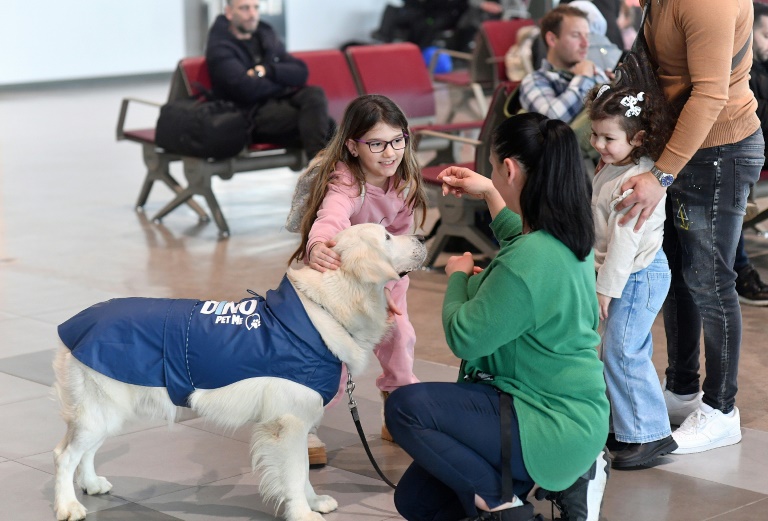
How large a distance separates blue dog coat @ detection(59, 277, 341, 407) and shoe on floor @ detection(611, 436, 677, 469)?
1.20 metres

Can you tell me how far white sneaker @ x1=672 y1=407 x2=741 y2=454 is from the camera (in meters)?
4.14

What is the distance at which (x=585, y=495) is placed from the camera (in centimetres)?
329

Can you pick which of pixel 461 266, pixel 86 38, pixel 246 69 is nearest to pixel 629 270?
pixel 461 266

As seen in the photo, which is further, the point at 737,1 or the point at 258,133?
the point at 258,133

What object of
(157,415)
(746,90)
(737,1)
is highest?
(737,1)

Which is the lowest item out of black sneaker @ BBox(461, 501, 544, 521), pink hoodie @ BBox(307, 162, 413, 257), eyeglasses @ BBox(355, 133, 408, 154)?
black sneaker @ BBox(461, 501, 544, 521)

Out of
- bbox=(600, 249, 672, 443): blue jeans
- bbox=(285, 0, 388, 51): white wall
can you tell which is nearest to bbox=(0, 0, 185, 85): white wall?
bbox=(285, 0, 388, 51): white wall

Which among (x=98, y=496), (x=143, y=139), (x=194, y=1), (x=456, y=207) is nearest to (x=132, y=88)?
(x=194, y=1)

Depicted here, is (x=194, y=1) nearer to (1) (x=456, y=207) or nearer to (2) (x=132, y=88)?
(2) (x=132, y=88)

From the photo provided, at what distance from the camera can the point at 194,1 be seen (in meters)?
18.2

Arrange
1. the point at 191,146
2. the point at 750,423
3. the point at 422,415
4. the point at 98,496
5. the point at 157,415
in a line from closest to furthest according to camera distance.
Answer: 1. the point at 422,415
2. the point at 157,415
3. the point at 98,496
4. the point at 750,423
5. the point at 191,146

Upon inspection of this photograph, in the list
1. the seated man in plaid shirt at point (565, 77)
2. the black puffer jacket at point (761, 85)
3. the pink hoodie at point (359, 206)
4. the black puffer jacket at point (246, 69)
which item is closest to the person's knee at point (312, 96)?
the black puffer jacket at point (246, 69)

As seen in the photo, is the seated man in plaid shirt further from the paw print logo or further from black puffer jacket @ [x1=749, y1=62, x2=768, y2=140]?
the paw print logo

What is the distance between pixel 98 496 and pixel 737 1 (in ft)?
8.94
